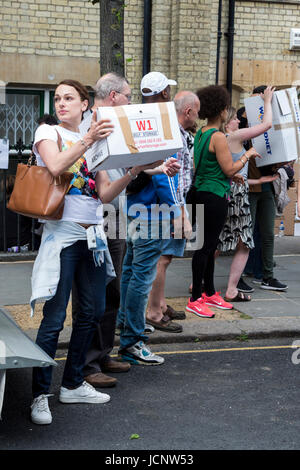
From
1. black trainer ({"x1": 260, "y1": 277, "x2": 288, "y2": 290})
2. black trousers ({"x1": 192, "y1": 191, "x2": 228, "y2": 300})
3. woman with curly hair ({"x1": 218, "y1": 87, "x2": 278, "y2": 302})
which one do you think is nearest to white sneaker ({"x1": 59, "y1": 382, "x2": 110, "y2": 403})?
black trousers ({"x1": 192, "y1": 191, "x2": 228, "y2": 300})

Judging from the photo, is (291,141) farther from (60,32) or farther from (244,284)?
(60,32)

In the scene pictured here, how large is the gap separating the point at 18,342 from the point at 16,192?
2.87 feet

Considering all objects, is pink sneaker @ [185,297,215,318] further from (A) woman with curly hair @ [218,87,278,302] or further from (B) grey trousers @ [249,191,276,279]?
(B) grey trousers @ [249,191,276,279]

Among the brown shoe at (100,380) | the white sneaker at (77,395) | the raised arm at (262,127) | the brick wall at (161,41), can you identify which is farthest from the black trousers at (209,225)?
the brick wall at (161,41)

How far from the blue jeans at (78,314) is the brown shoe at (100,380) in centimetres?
32

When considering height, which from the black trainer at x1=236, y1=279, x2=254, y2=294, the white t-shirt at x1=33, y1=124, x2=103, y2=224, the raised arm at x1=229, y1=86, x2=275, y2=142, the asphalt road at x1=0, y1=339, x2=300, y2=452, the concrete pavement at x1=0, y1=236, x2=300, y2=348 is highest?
the raised arm at x1=229, y1=86, x2=275, y2=142

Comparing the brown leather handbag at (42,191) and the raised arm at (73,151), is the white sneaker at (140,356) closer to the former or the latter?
the brown leather handbag at (42,191)

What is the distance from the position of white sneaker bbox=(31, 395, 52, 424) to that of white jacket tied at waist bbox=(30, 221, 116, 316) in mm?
579

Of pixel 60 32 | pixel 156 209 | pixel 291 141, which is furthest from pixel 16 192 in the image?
pixel 60 32

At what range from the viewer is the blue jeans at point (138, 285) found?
5.35 m

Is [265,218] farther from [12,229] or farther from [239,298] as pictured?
[12,229]

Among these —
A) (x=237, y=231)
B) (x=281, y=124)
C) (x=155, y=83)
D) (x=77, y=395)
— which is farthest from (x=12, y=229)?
(x=77, y=395)

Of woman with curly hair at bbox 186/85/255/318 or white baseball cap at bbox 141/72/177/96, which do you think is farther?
woman with curly hair at bbox 186/85/255/318

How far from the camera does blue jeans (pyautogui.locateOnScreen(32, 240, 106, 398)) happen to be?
4.29 metres
